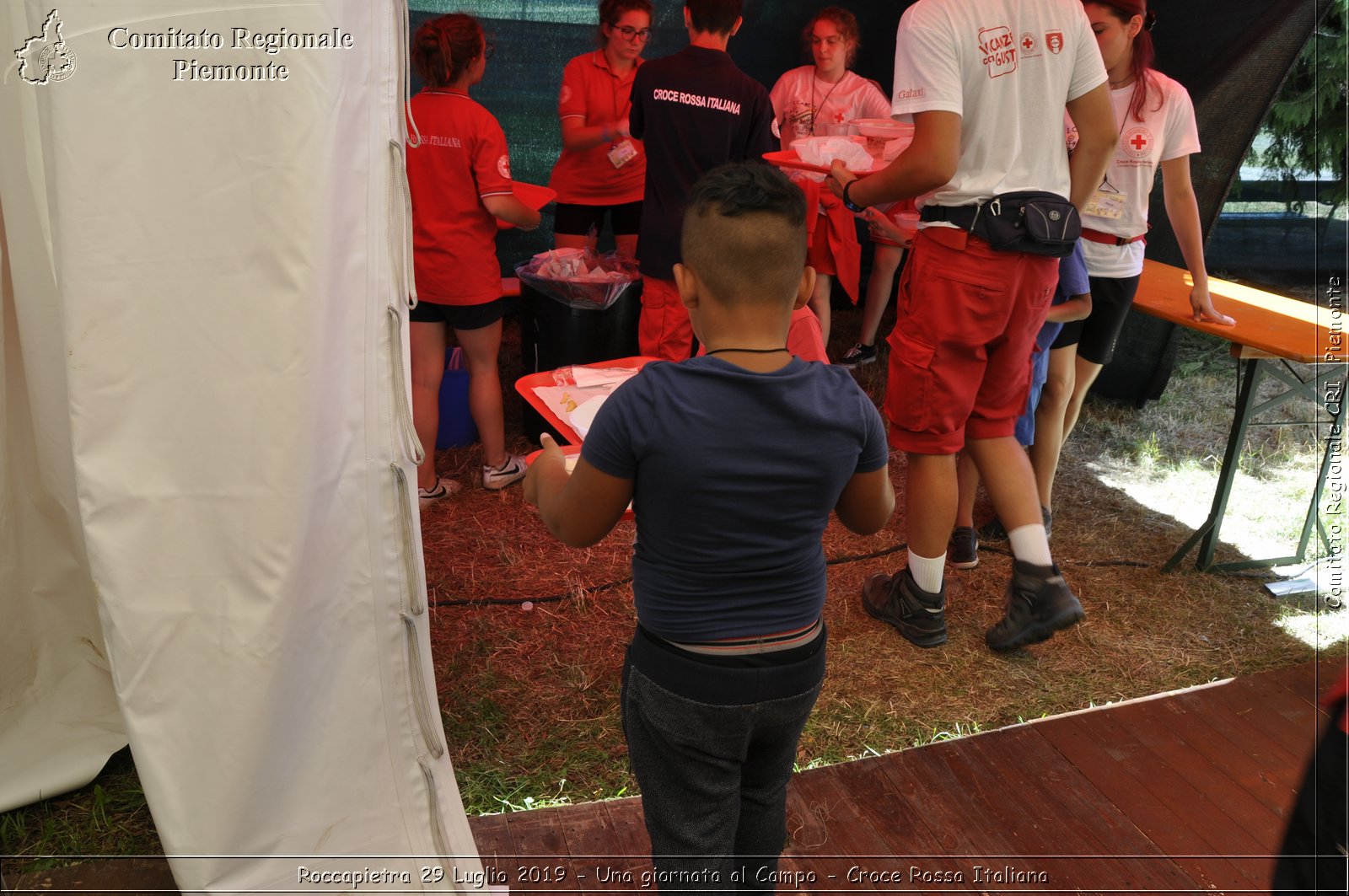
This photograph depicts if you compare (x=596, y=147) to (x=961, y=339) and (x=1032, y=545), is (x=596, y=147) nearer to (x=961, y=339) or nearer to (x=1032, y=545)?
(x=961, y=339)

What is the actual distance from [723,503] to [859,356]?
4.74m

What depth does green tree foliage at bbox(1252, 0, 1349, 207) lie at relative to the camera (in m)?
6.69

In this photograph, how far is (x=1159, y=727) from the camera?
2.99 meters

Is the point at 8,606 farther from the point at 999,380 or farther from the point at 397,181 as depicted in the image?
the point at 999,380

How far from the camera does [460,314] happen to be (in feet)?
13.4

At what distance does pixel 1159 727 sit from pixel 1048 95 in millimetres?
1825

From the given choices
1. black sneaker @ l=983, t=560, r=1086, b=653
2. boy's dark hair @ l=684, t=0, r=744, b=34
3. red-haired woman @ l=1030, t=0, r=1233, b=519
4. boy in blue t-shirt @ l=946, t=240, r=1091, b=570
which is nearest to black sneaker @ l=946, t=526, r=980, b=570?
boy in blue t-shirt @ l=946, t=240, r=1091, b=570

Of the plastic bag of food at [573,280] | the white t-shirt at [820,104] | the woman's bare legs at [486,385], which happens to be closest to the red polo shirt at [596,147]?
the plastic bag of food at [573,280]

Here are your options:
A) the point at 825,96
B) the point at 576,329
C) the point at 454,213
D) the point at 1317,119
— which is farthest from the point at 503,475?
the point at 1317,119

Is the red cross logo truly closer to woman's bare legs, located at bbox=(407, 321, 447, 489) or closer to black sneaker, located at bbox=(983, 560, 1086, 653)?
black sneaker, located at bbox=(983, 560, 1086, 653)

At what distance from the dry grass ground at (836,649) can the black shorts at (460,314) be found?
79 cm

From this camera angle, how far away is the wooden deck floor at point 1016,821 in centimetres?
238

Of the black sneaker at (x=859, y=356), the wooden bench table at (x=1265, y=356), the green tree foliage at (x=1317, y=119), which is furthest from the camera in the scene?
the green tree foliage at (x=1317, y=119)

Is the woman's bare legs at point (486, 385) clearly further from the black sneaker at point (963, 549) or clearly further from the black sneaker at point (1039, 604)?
the black sneaker at point (1039, 604)
